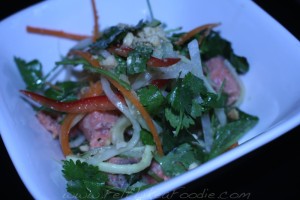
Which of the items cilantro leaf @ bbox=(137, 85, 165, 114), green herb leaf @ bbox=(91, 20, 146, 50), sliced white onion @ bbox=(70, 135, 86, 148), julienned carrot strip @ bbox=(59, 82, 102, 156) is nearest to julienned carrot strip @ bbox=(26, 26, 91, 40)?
green herb leaf @ bbox=(91, 20, 146, 50)

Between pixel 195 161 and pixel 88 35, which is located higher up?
pixel 88 35

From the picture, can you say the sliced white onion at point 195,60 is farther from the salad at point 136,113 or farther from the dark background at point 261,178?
the dark background at point 261,178

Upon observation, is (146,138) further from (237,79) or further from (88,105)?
(237,79)

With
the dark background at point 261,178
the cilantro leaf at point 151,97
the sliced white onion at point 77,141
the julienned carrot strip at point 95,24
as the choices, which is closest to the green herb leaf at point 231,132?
the dark background at point 261,178

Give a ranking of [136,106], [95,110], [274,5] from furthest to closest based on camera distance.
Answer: [274,5]
[95,110]
[136,106]

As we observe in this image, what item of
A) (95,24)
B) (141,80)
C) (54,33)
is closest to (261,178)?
(141,80)

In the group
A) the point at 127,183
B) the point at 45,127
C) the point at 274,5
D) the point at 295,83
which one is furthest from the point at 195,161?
the point at 274,5

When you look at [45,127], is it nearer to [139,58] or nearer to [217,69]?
[139,58]
